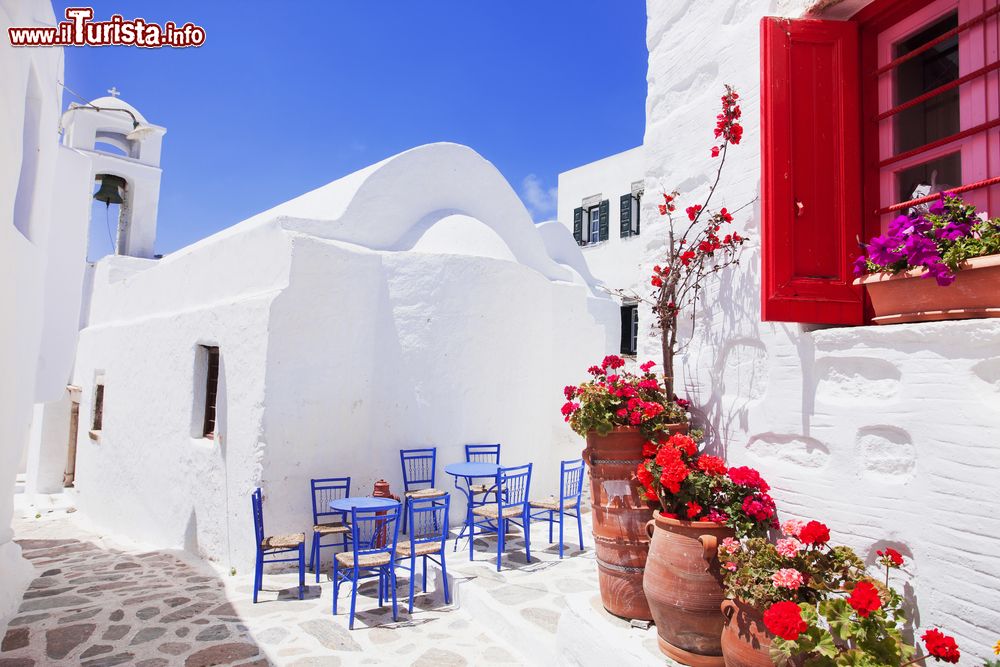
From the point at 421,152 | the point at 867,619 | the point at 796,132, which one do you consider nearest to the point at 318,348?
the point at 421,152

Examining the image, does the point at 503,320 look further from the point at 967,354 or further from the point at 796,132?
the point at 967,354

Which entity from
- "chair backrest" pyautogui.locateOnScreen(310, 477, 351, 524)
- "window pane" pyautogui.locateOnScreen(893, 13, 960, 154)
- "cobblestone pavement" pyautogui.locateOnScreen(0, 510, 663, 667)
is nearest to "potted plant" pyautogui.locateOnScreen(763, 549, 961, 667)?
"cobblestone pavement" pyautogui.locateOnScreen(0, 510, 663, 667)

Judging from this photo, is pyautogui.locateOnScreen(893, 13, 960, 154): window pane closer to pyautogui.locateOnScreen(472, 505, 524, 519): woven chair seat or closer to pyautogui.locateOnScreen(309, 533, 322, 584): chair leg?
pyautogui.locateOnScreen(472, 505, 524, 519): woven chair seat

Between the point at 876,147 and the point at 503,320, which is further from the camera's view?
the point at 503,320

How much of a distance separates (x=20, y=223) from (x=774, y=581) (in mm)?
7043

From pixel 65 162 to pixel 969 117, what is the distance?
8.95m

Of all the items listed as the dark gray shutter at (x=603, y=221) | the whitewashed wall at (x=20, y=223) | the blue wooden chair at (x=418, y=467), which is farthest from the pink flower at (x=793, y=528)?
the dark gray shutter at (x=603, y=221)

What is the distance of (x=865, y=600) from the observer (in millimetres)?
2027

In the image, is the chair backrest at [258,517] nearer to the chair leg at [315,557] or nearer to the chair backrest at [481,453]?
the chair leg at [315,557]

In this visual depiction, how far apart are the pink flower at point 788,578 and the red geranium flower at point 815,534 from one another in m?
0.13

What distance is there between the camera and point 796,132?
2838 mm

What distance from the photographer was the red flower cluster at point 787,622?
2.07 meters

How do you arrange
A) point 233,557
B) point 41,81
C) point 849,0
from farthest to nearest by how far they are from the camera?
point 233,557, point 41,81, point 849,0

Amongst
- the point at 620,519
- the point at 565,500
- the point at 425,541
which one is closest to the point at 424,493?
the point at 425,541
